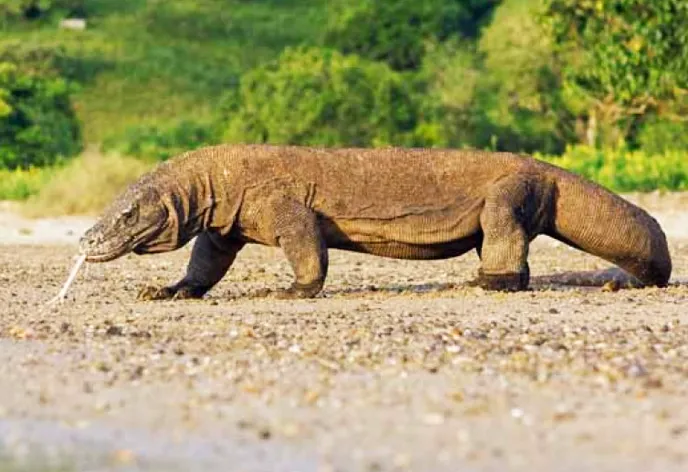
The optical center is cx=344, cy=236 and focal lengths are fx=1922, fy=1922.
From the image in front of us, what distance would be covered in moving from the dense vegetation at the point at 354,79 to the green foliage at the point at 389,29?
76mm

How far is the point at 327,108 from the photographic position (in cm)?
4544

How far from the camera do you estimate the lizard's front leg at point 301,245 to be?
14844 mm

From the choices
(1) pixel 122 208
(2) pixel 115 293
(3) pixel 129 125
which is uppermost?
(1) pixel 122 208

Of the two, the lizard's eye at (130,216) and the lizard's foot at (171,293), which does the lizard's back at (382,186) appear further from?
the lizard's foot at (171,293)

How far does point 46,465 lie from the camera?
8562mm

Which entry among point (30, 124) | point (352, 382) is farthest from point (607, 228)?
point (30, 124)

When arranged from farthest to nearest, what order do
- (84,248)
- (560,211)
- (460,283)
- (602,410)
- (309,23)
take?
(309,23) < (460,283) < (560,211) < (84,248) < (602,410)

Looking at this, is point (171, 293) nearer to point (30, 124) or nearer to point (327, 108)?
point (327, 108)

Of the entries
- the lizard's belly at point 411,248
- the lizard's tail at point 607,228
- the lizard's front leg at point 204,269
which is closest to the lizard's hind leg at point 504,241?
the lizard's belly at point 411,248

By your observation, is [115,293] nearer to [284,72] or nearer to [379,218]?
[379,218]

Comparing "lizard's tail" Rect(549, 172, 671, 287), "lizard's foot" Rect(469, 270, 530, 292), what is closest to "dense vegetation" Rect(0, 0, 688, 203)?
"lizard's tail" Rect(549, 172, 671, 287)

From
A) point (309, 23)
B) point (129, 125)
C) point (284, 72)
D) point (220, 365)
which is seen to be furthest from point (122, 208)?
point (309, 23)

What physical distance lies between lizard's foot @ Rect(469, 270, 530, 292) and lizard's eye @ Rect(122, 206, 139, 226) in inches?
111

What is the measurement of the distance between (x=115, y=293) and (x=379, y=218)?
2.50 m
